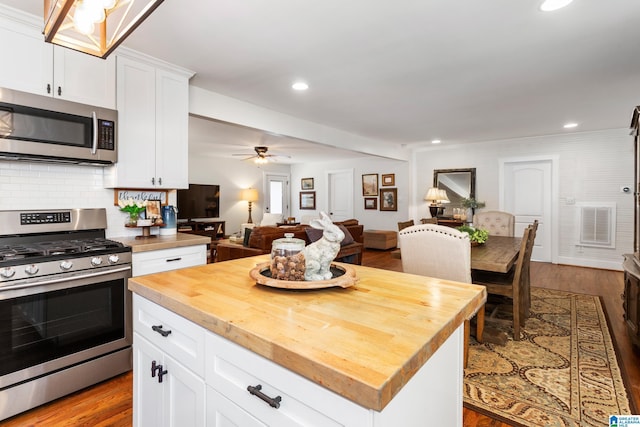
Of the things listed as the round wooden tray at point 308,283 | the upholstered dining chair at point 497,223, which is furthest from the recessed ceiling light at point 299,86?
the upholstered dining chair at point 497,223

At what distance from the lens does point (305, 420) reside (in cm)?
72

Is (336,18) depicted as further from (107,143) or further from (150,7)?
(107,143)

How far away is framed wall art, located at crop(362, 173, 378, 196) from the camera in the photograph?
8336mm

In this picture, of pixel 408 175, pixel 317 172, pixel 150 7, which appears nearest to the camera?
pixel 150 7

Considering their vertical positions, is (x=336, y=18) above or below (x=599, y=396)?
above

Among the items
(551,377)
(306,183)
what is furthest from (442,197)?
(551,377)

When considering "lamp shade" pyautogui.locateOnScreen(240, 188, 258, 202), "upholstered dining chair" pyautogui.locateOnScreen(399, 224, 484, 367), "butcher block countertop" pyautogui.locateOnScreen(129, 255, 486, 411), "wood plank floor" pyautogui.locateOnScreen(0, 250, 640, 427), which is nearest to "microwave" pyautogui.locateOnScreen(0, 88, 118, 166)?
"butcher block countertop" pyautogui.locateOnScreen(129, 255, 486, 411)

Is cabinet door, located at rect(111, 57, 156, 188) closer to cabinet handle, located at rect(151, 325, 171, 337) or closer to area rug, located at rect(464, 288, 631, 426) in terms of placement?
cabinet handle, located at rect(151, 325, 171, 337)

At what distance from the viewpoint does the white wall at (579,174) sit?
527 cm

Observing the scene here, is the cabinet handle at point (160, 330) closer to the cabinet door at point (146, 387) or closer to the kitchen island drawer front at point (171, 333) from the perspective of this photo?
the kitchen island drawer front at point (171, 333)

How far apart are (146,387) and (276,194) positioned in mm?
8849

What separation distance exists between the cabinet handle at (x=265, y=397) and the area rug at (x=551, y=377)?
1.68 metres

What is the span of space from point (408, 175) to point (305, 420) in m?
7.28

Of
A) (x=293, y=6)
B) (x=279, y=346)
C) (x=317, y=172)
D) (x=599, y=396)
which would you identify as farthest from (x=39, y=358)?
(x=317, y=172)
